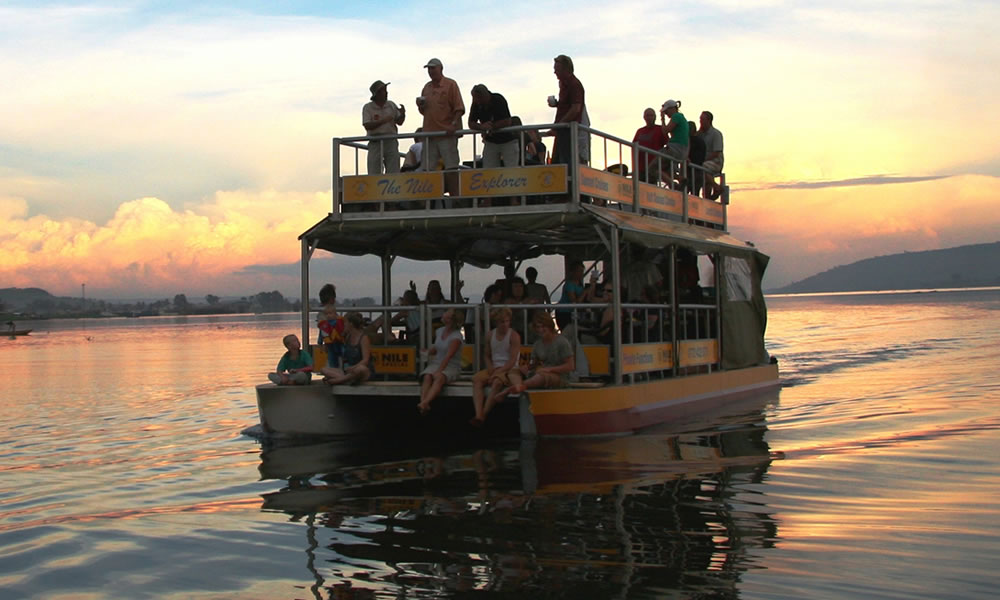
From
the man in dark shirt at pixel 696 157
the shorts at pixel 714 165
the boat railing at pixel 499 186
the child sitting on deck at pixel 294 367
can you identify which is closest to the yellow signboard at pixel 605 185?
the boat railing at pixel 499 186

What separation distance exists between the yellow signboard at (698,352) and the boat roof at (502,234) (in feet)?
5.15

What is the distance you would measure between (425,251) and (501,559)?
11503 millimetres

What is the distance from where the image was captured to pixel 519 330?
1623cm

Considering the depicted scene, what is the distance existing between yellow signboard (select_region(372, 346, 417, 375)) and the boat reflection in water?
1.26 metres

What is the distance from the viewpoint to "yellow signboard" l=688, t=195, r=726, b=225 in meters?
18.9

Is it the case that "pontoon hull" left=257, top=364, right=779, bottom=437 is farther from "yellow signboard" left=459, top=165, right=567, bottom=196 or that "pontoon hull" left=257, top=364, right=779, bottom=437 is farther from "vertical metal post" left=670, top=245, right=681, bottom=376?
"yellow signboard" left=459, top=165, right=567, bottom=196

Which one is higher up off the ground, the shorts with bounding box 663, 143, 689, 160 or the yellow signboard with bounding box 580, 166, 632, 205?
the shorts with bounding box 663, 143, 689, 160

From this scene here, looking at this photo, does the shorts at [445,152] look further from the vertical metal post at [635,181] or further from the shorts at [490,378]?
the shorts at [490,378]

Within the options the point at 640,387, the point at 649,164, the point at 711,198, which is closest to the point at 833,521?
the point at 640,387

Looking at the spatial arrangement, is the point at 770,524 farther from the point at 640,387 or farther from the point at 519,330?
the point at 519,330

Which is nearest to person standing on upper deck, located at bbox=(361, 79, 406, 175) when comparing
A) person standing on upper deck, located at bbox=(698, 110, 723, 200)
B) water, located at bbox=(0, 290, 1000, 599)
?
water, located at bbox=(0, 290, 1000, 599)

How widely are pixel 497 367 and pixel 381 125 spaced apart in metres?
4.33

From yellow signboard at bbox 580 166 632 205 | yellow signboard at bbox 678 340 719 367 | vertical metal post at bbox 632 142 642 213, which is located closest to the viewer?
yellow signboard at bbox 580 166 632 205

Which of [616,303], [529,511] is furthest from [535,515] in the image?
[616,303]
